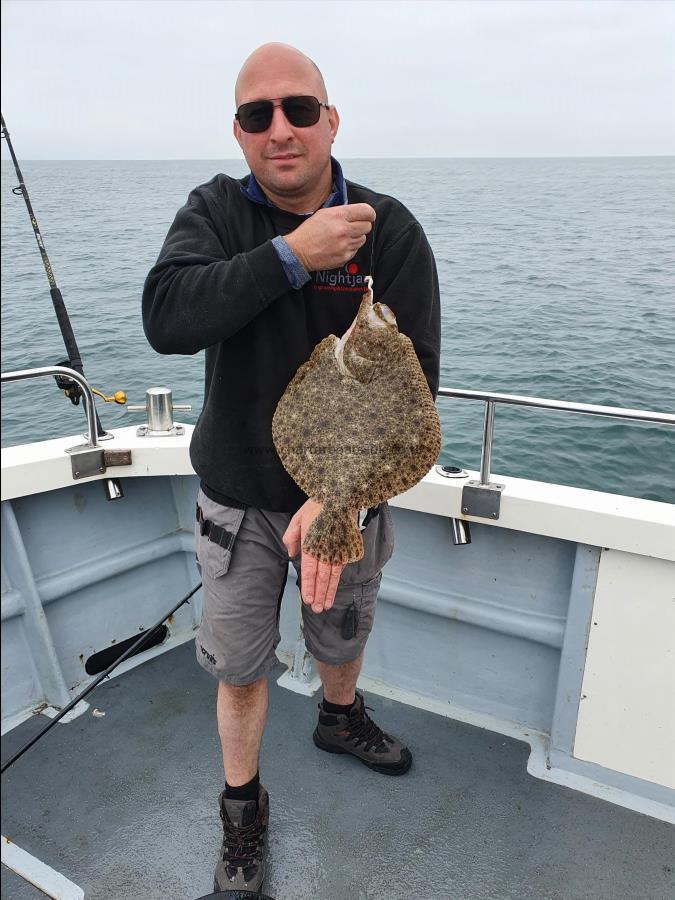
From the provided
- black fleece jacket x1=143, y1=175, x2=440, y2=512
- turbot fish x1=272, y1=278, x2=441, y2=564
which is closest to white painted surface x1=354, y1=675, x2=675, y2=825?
black fleece jacket x1=143, y1=175, x2=440, y2=512

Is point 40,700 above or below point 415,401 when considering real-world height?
below

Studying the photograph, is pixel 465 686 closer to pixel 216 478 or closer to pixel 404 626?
pixel 404 626

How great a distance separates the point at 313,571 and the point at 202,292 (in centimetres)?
80

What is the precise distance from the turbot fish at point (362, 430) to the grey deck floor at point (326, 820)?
1.35m

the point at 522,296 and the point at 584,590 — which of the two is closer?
the point at 584,590

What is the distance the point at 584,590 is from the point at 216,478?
1.54 meters

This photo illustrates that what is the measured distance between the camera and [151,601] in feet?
12.2

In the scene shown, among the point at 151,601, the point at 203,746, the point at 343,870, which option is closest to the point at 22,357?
the point at 151,601

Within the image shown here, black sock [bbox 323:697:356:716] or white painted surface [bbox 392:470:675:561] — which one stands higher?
white painted surface [bbox 392:470:675:561]

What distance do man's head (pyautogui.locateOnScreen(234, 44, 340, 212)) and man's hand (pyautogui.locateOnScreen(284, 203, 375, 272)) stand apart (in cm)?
31

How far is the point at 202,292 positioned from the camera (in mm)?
1773

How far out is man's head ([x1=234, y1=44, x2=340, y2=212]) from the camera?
6.17 ft

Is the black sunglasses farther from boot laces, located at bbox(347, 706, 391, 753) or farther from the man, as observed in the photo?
boot laces, located at bbox(347, 706, 391, 753)

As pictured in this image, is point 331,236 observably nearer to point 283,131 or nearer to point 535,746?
point 283,131
